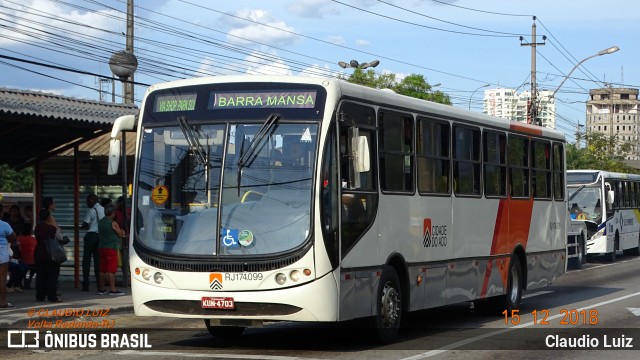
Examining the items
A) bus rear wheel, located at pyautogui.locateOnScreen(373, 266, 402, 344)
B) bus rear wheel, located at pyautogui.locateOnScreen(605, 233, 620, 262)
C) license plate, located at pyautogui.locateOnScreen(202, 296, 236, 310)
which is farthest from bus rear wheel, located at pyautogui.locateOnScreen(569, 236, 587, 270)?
license plate, located at pyautogui.locateOnScreen(202, 296, 236, 310)

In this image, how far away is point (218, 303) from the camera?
473 inches

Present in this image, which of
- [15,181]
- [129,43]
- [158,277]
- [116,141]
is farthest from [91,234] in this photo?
[15,181]

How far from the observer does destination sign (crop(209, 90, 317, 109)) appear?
12.4 metres

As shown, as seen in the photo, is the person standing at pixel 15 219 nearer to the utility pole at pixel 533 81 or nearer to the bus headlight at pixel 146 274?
the bus headlight at pixel 146 274

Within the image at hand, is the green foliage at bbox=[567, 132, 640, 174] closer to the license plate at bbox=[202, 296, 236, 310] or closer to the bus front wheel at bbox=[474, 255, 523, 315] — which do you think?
the bus front wheel at bbox=[474, 255, 523, 315]

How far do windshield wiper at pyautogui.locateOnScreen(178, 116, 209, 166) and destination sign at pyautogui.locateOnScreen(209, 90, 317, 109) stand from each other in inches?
13.7

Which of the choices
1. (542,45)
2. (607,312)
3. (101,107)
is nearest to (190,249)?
(607,312)

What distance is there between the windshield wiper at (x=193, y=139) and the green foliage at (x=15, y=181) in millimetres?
85054

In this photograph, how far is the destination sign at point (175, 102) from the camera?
504 inches

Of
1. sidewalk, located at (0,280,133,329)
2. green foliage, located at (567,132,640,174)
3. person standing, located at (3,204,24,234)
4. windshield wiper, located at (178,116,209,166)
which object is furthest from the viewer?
green foliage, located at (567,132,640,174)

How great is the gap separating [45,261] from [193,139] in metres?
7.74

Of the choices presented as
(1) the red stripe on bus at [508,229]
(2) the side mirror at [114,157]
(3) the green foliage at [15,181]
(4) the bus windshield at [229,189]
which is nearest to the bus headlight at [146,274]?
(4) the bus windshield at [229,189]

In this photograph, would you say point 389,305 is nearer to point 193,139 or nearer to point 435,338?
point 435,338

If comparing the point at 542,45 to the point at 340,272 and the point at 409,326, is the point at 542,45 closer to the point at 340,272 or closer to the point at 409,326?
the point at 409,326
